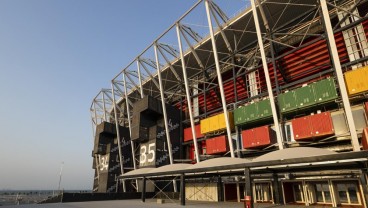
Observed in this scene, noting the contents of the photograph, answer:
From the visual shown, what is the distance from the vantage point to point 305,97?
3128cm

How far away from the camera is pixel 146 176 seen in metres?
34.2

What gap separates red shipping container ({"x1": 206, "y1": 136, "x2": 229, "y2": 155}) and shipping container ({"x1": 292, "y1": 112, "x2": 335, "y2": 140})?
41.1ft

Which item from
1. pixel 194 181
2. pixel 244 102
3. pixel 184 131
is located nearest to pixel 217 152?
pixel 194 181

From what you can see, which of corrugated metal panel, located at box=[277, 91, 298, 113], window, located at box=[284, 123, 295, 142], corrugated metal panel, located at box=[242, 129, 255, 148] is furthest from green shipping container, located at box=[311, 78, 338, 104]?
corrugated metal panel, located at box=[242, 129, 255, 148]

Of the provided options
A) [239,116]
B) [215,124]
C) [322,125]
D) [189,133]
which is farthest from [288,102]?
[189,133]

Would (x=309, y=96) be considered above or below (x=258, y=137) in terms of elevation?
above

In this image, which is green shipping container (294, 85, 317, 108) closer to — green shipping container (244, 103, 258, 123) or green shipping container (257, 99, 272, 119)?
green shipping container (257, 99, 272, 119)

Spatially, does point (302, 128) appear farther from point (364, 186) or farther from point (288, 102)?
point (364, 186)

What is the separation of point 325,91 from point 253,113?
10604 millimetres

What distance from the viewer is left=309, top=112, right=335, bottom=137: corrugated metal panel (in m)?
28.3

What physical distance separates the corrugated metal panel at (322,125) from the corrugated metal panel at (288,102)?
2873 mm

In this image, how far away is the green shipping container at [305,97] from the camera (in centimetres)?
3063

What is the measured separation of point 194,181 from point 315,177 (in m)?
18.7

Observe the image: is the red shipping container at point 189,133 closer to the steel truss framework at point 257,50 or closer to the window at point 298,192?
the steel truss framework at point 257,50
